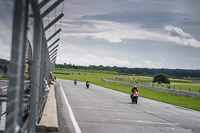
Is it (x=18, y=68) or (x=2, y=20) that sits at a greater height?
(x=2, y=20)

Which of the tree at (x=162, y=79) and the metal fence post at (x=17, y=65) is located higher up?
the metal fence post at (x=17, y=65)

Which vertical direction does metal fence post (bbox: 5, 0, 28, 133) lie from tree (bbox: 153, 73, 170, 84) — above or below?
above

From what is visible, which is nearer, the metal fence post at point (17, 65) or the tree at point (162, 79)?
the metal fence post at point (17, 65)

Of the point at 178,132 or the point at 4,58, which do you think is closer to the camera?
the point at 4,58

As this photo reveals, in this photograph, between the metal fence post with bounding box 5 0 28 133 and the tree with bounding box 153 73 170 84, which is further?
the tree with bounding box 153 73 170 84

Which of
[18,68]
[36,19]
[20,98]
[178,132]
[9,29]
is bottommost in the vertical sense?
[178,132]

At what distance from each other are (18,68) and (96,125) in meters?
8.42

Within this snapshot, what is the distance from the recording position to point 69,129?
9.89 meters

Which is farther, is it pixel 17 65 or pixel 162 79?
pixel 162 79

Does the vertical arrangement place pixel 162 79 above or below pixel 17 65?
below

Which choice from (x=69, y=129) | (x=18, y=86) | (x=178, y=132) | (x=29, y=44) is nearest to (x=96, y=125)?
(x=69, y=129)

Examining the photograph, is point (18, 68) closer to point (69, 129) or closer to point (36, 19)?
point (36, 19)

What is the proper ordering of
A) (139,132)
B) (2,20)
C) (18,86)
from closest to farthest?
1. (18,86)
2. (2,20)
3. (139,132)

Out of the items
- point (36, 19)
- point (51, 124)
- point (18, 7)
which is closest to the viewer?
point (18, 7)
